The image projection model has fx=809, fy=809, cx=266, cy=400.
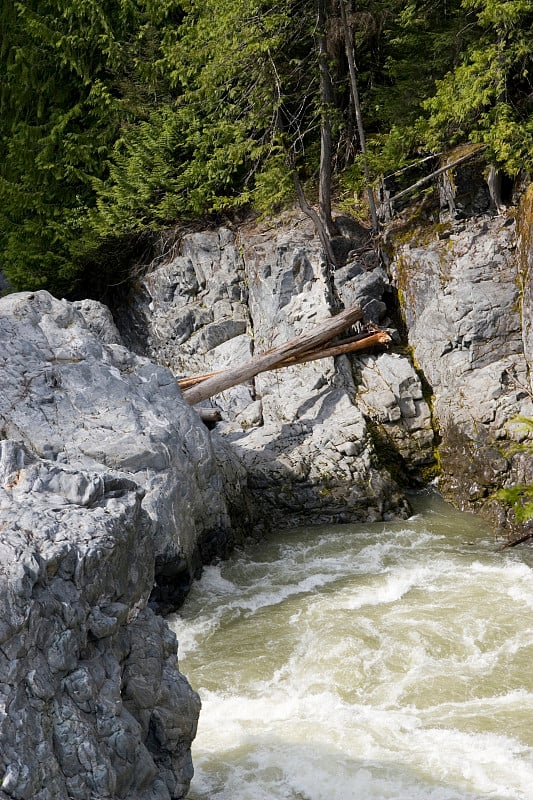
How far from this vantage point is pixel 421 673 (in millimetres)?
6910

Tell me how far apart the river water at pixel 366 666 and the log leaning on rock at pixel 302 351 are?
10.4ft

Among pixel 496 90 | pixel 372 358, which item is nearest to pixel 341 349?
pixel 372 358

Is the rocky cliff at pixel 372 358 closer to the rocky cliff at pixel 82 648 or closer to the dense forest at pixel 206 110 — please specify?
the dense forest at pixel 206 110

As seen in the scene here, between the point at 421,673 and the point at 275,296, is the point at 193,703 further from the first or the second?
the point at 275,296

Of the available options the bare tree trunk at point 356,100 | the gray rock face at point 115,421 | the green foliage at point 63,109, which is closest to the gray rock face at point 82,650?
the gray rock face at point 115,421

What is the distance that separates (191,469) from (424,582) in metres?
2.98

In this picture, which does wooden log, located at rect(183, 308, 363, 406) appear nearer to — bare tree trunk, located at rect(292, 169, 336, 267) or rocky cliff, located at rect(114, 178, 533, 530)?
rocky cliff, located at rect(114, 178, 533, 530)

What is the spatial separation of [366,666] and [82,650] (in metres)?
3.78

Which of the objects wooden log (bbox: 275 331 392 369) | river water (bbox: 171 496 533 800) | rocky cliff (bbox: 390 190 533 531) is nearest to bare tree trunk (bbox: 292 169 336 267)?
rocky cliff (bbox: 390 190 533 531)

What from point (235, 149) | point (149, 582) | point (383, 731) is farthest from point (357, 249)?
point (149, 582)

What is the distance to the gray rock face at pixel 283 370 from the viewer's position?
36.9 ft

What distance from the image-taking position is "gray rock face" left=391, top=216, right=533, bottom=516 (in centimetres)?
1130

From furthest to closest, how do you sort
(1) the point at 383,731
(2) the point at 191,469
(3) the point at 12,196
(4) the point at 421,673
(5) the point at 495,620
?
1. (3) the point at 12,196
2. (2) the point at 191,469
3. (5) the point at 495,620
4. (4) the point at 421,673
5. (1) the point at 383,731

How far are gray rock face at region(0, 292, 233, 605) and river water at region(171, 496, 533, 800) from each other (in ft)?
2.09
